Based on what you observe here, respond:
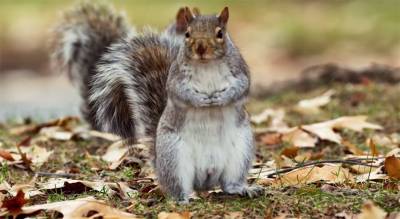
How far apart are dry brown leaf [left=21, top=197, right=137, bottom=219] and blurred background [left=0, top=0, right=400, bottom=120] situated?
5331 millimetres

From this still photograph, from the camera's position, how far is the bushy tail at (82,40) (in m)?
5.09

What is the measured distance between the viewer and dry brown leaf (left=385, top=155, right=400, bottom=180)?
3.10 m

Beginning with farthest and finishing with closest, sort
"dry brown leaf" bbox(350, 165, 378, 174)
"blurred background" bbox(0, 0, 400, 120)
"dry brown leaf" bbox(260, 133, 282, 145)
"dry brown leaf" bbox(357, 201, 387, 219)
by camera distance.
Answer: "blurred background" bbox(0, 0, 400, 120) < "dry brown leaf" bbox(260, 133, 282, 145) < "dry brown leaf" bbox(350, 165, 378, 174) < "dry brown leaf" bbox(357, 201, 387, 219)

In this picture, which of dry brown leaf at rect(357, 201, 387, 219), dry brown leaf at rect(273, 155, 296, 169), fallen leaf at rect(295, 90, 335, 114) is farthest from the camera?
fallen leaf at rect(295, 90, 335, 114)

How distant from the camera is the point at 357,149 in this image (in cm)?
409

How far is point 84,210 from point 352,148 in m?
1.73

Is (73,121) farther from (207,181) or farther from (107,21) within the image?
(207,181)

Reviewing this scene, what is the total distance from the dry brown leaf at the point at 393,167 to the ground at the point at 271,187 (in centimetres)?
3

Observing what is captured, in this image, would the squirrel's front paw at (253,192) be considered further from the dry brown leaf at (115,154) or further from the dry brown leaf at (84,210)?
the dry brown leaf at (115,154)

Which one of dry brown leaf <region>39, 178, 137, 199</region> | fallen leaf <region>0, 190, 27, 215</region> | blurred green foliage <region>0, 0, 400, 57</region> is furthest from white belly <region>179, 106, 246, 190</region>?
blurred green foliage <region>0, 0, 400, 57</region>

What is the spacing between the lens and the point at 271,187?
3117mm

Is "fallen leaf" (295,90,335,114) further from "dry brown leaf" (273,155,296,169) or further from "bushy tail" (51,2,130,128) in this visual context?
"dry brown leaf" (273,155,296,169)

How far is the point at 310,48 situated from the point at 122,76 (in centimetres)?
723

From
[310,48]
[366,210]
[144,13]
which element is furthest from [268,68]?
[366,210]
